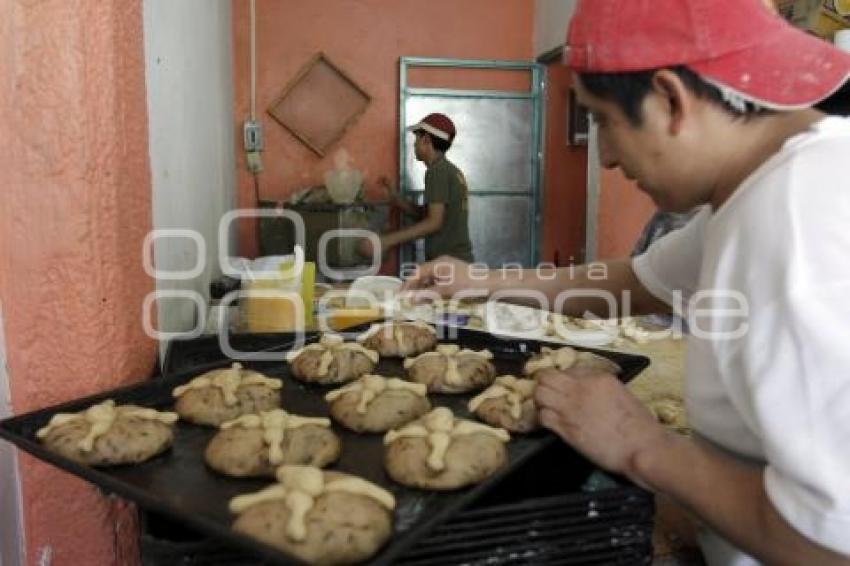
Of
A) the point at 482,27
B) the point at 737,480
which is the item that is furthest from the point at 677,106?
the point at 482,27

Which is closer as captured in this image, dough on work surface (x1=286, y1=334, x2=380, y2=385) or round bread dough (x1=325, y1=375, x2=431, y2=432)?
round bread dough (x1=325, y1=375, x2=431, y2=432)

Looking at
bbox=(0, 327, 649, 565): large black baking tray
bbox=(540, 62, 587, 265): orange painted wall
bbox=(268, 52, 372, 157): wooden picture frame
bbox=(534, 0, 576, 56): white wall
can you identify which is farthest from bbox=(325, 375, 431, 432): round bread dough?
bbox=(540, 62, 587, 265): orange painted wall

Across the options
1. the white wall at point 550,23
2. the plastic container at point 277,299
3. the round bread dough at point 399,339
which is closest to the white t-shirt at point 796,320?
the round bread dough at point 399,339

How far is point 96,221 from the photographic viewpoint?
3.40 feet

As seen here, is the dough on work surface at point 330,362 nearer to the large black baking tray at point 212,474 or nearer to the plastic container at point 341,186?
the large black baking tray at point 212,474

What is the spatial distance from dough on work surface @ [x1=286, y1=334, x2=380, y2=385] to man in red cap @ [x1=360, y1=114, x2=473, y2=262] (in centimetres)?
216

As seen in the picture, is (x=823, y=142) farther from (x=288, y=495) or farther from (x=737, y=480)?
(x=288, y=495)

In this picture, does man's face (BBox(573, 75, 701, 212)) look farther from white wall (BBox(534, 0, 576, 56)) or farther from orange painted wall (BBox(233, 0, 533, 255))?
orange painted wall (BBox(233, 0, 533, 255))

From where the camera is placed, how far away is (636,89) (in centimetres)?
77

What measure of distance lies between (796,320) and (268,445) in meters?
0.66

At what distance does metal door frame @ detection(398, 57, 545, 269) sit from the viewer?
15.0 ft

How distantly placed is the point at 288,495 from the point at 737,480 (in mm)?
481

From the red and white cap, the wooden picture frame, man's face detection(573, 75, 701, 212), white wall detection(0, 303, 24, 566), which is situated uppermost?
the wooden picture frame

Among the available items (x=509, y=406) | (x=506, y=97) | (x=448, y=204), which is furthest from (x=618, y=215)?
(x=509, y=406)
